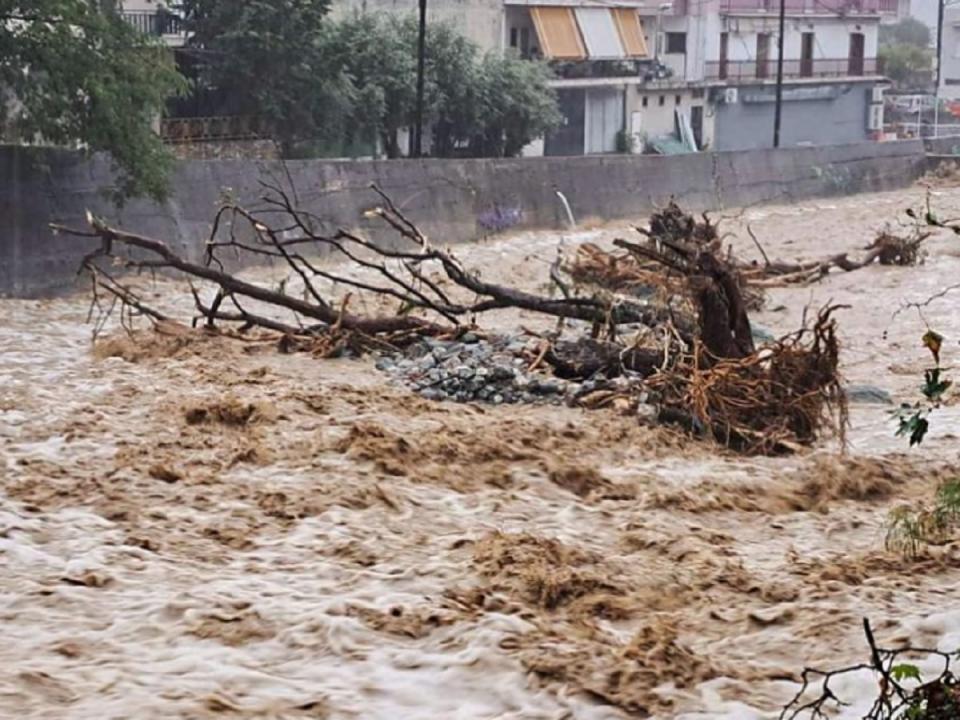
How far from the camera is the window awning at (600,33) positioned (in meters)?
50.2

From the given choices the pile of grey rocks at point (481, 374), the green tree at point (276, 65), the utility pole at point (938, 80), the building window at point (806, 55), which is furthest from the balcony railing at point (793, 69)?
the pile of grey rocks at point (481, 374)

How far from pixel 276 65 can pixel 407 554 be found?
25694 millimetres

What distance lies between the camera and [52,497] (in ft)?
36.9

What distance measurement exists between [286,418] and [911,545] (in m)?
5.49

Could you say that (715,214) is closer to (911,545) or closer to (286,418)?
(286,418)

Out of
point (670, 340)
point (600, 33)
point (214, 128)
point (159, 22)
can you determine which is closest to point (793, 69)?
point (600, 33)

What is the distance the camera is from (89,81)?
20.0 m

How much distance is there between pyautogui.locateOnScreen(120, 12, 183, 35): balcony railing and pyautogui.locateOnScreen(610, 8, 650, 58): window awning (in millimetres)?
17160

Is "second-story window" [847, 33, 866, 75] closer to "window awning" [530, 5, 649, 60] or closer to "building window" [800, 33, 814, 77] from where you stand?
"building window" [800, 33, 814, 77]

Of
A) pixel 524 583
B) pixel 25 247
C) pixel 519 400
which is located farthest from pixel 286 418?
pixel 25 247

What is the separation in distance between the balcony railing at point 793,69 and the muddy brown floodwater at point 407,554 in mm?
41926

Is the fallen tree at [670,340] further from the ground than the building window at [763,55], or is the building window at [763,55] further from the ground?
the building window at [763,55]

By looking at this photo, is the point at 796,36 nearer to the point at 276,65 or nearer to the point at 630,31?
the point at 630,31

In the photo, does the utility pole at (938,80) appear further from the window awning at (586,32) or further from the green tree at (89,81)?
the green tree at (89,81)
